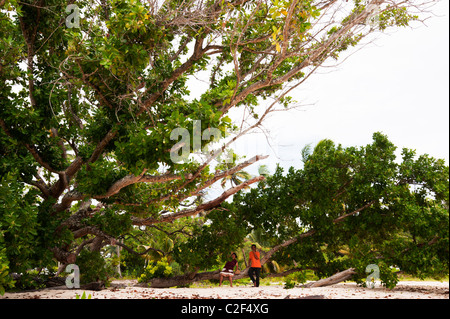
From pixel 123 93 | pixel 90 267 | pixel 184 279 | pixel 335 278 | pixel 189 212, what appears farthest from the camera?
pixel 184 279

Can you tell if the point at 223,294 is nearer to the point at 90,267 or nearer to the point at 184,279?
the point at 184,279

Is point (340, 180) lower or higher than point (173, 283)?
higher

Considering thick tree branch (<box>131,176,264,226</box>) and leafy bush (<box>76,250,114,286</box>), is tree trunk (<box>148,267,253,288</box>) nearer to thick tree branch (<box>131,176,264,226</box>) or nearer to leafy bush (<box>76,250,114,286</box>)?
leafy bush (<box>76,250,114,286</box>)

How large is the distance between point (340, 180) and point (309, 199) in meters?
1.39

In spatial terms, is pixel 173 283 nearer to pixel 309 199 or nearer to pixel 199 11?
pixel 309 199

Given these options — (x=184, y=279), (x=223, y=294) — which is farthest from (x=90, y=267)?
(x=223, y=294)

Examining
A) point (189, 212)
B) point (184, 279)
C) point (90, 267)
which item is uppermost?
point (189, 212)

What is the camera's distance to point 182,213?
10992 millimetres

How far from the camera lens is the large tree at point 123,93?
583 centimetres

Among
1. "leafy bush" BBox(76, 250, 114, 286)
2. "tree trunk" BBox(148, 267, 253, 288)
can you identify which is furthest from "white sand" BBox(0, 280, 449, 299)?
"tree trunk" BBox(148, 267, 253, 288)

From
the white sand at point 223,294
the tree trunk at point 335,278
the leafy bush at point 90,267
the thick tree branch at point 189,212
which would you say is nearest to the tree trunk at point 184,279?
the white sand at point 223,294

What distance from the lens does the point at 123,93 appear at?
24.6ft

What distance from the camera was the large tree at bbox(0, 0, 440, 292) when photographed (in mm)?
5828

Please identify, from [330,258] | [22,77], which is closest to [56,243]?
[22,77]
